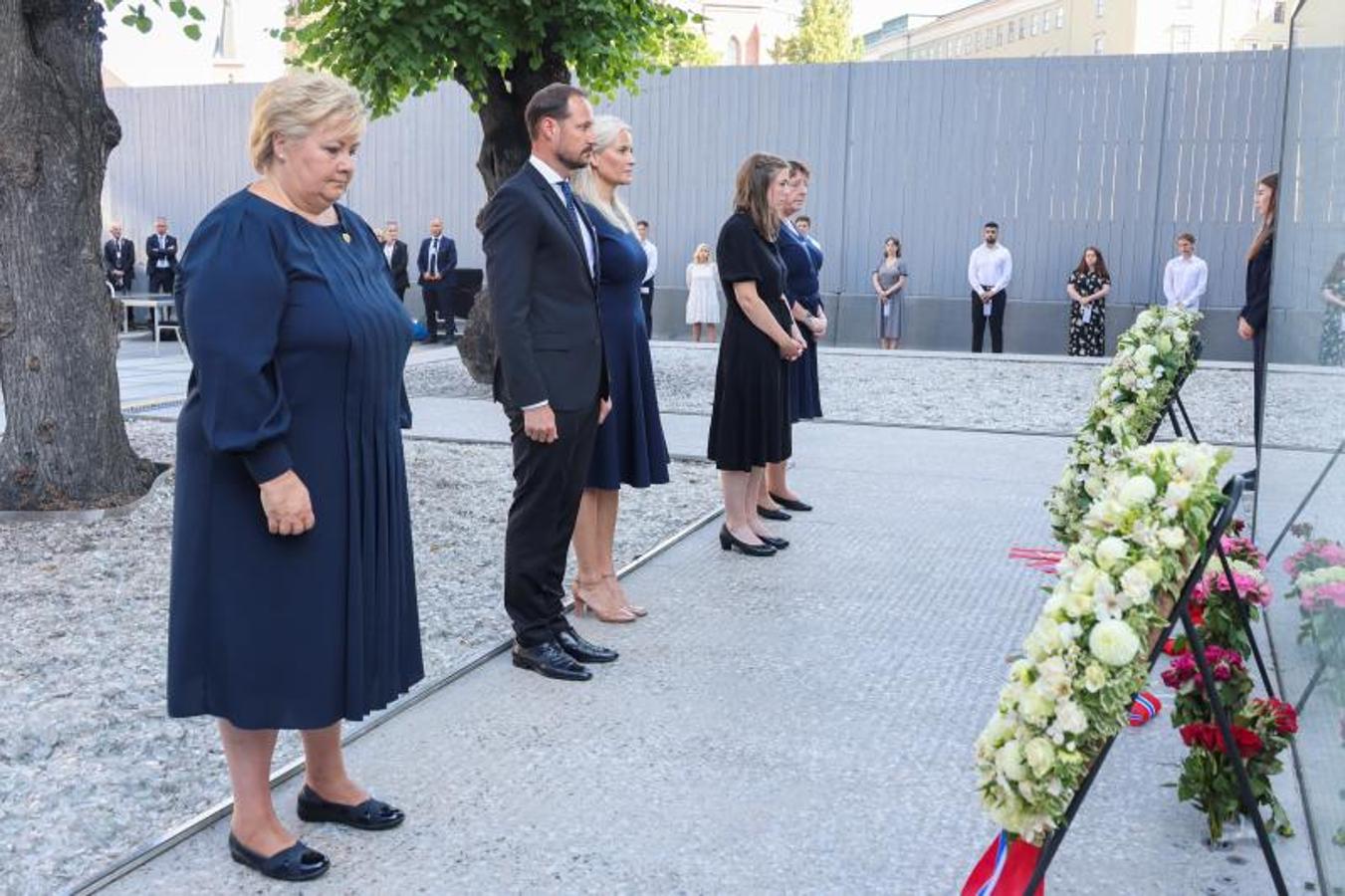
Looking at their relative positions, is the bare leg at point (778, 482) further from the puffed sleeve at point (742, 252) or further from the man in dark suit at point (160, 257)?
the man in dark suit at point (160, 257)

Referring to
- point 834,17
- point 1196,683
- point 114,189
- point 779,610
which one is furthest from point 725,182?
point 834,17

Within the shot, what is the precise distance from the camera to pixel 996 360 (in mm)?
16672

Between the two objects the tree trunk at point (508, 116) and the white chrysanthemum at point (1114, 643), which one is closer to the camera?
the white chrysanthemum at point (1114, 643)

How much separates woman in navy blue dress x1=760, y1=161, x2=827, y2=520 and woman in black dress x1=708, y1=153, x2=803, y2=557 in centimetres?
39

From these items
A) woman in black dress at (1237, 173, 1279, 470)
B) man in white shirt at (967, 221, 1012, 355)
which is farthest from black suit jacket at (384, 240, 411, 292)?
woman in black dress at (1237, 173, 1279, 470)

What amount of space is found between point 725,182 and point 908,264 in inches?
138

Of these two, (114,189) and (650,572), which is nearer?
(650,572)

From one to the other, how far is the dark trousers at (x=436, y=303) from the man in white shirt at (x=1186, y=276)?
36.6 ft

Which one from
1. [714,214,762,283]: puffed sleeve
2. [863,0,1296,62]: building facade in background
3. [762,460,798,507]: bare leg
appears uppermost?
[863,0,1296,62]: building facade in background

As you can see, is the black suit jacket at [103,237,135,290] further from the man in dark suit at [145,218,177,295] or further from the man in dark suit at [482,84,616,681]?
the man in dark suit at [482,84,616,681]

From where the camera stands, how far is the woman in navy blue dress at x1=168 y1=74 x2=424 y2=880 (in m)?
2.95

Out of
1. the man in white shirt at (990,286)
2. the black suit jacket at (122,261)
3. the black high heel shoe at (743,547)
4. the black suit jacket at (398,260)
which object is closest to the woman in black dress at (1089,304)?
the man in white shirt at (990,286)

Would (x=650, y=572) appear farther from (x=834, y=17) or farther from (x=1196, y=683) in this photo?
(x=834, y=17)

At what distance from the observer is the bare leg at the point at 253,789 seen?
10.5 ft
